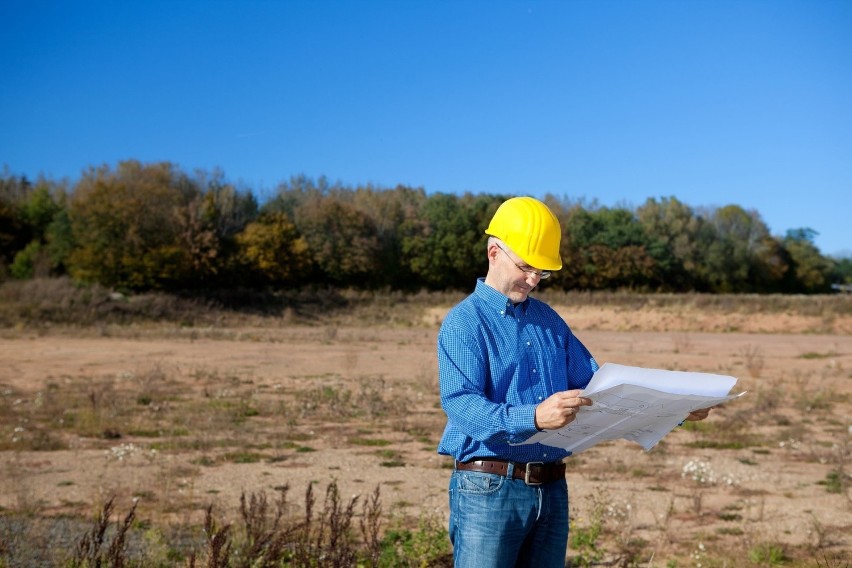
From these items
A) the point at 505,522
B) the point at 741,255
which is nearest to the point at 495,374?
the point at 505,522

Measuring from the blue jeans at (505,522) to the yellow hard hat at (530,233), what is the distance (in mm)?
736

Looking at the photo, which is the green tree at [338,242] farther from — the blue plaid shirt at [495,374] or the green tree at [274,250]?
the blue plaid shirt at [495,374]

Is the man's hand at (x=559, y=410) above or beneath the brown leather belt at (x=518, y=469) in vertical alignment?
above

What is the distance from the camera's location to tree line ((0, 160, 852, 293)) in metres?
42.2

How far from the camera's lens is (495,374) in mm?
2686

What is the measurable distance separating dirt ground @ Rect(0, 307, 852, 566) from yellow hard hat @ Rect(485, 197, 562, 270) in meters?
3.45

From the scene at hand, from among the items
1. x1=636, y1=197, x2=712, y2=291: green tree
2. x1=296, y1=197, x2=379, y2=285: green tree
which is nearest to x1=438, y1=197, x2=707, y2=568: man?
x1=296, y1=197, x2=379, y2=285: green tree

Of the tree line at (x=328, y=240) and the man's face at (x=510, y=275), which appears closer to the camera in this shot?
the man's face at (x=510, y=275)

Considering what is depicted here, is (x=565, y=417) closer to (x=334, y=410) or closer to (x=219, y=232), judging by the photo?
(x=334, y=410)

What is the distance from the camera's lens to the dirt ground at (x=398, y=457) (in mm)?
6699

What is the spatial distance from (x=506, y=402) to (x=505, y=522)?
0.40 meters

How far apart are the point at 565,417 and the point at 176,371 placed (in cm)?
1566

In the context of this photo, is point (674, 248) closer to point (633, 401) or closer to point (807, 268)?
point (807, 268)

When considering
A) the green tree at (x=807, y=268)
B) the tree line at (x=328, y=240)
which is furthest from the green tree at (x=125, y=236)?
the green tree at (x=807, y=268)
